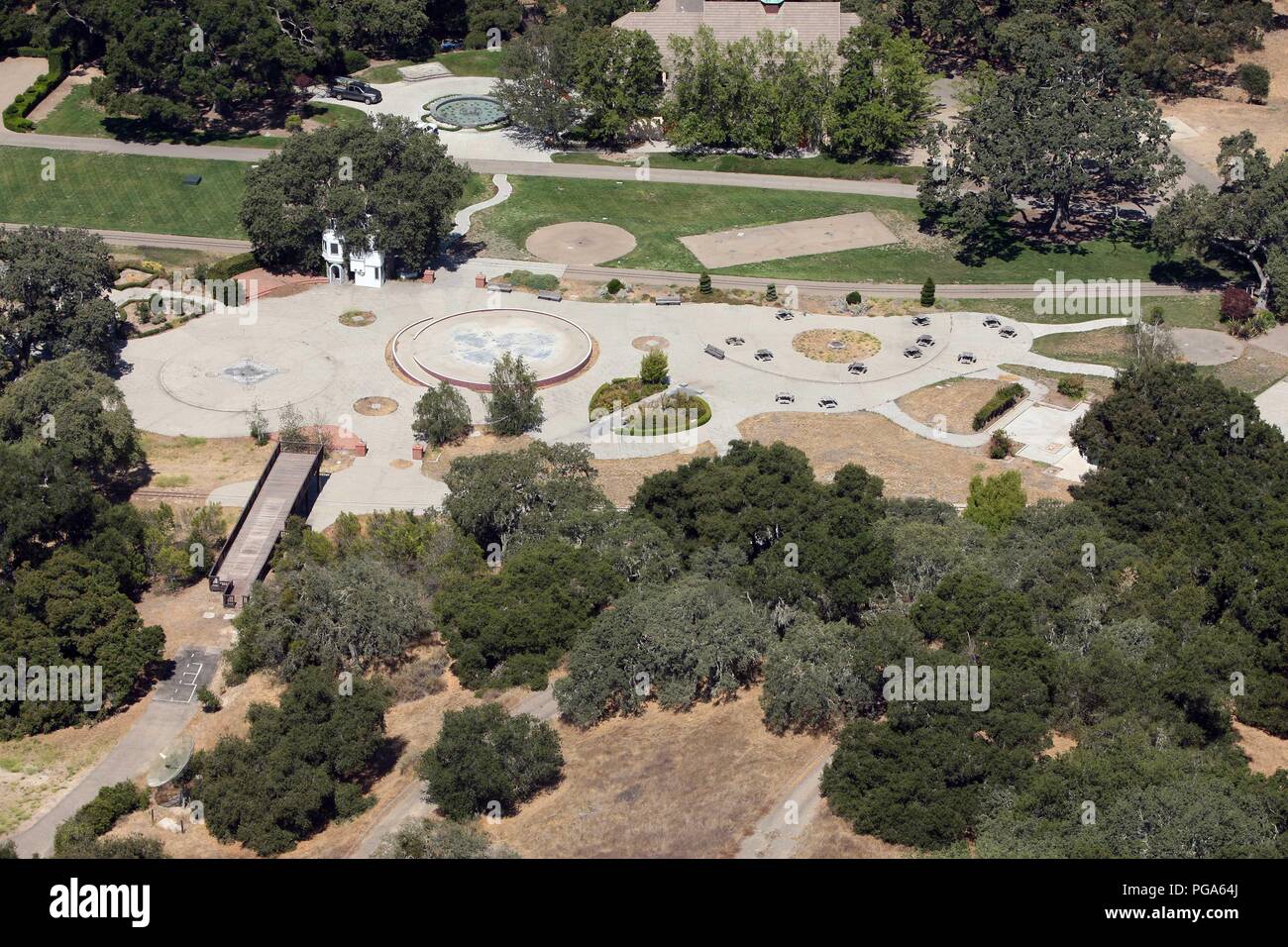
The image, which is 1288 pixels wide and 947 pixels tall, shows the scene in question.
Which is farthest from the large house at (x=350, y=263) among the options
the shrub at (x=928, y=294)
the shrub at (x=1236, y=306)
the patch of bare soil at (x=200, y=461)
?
the shrub at (x=1236, y=306)

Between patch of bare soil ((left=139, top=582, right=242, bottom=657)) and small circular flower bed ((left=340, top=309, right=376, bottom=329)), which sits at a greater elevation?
small circular flower bed ((left=340, top=309, right=376, bottom=329))

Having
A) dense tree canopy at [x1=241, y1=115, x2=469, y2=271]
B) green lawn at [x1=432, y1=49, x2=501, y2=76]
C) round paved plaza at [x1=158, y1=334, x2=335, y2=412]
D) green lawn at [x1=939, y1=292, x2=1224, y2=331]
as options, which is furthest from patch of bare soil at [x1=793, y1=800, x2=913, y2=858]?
green lawn at [x1=432, y1=49, x2=501, y2=76]

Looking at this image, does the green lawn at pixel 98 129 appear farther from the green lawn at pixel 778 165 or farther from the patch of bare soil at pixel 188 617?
the patch of bare soil at pixel 188 617

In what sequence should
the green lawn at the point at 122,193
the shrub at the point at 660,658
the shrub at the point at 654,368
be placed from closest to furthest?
1. the shrub at the point at 660,658
2. the shrub at the point at 654,368
3. the green lawn at the point at 122,193

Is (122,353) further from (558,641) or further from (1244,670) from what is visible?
(1244,670)

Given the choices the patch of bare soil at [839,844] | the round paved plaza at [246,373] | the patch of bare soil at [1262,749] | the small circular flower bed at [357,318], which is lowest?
the patch of bare soil at [1262,749]

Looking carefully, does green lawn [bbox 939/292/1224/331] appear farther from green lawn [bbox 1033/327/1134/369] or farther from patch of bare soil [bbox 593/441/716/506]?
patch of bare soil [bbox 593/441/716/506]

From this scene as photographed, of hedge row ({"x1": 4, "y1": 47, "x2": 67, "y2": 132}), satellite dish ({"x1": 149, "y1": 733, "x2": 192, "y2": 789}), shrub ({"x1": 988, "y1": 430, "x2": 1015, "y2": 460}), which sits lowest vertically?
satellite dish ({"x1": 149, "y1": 733, "x2": 192, "y2": 789})
